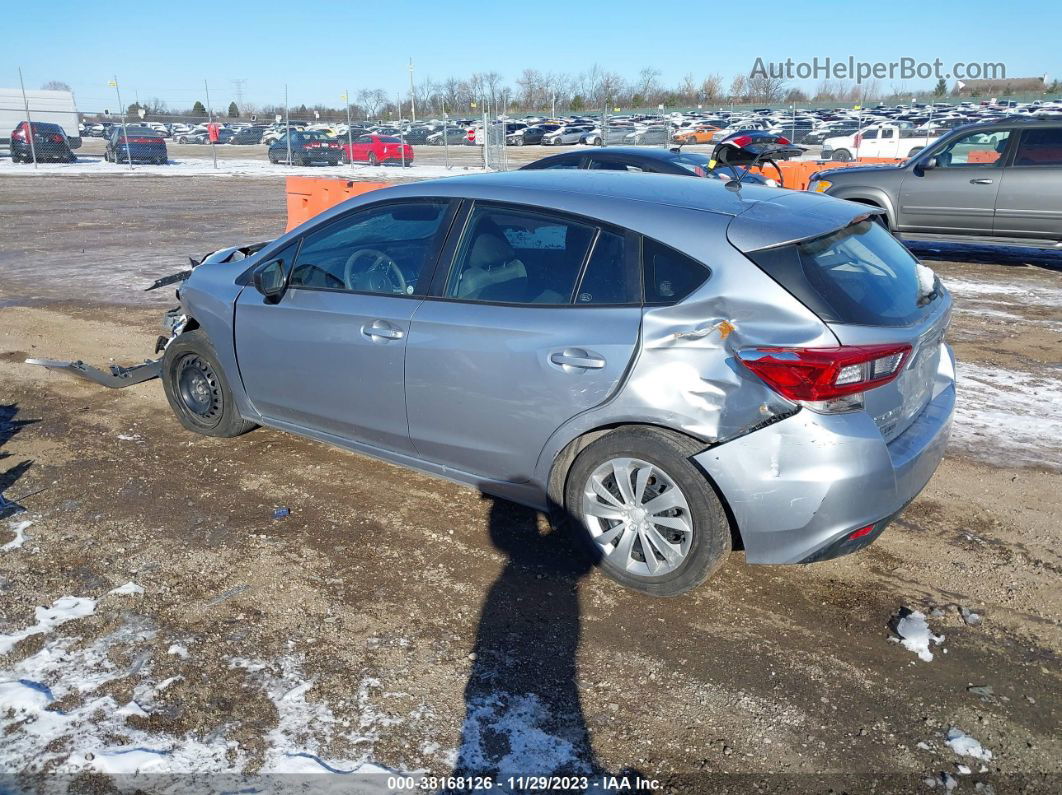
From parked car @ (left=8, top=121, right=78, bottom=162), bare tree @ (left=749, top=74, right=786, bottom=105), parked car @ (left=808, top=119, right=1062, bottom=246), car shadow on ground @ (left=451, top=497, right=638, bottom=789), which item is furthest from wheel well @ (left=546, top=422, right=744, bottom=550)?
bare tree @ (left=749, top=74, right=786, bottom=105)

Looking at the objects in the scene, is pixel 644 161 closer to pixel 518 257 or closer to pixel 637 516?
pixel 518 257

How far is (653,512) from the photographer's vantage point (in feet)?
11.8

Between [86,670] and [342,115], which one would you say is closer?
[86,670]

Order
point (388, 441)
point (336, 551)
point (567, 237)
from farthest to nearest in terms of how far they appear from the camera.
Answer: point (388, 441) → point (336, 551) → point (567, 237)

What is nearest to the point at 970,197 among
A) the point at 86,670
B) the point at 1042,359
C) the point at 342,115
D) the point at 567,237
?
the point at 1042,359

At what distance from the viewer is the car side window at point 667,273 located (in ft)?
11.4

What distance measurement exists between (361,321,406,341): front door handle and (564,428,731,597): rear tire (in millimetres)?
1095

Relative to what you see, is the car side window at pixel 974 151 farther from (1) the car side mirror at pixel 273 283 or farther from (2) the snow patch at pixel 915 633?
(1) the car side mirror at pixel 273 283

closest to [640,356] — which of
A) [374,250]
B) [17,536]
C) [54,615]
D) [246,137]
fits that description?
[374,250]

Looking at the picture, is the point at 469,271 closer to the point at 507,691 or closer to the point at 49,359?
the point at 507,691

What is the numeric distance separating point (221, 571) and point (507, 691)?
156cm

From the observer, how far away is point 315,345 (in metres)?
4.54

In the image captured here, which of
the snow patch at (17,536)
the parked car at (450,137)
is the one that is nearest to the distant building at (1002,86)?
the parked car at (450,137)

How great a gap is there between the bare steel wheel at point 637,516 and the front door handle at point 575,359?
16.3 inches
